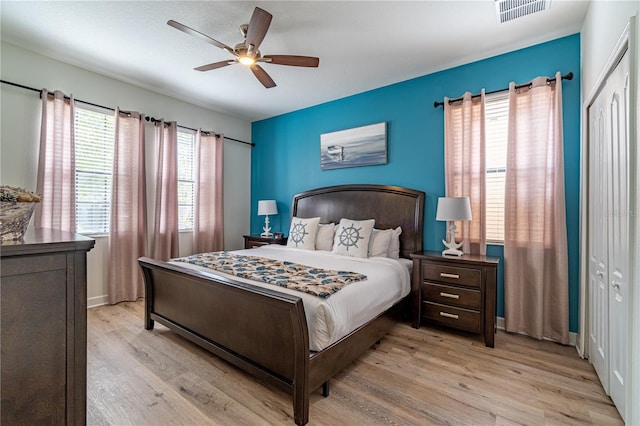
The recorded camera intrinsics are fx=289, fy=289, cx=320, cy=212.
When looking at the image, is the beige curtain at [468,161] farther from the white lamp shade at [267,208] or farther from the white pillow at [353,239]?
the white lamp shade at [267,208]

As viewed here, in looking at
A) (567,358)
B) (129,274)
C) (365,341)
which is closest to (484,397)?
(365,341)

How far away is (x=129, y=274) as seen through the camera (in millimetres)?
3713

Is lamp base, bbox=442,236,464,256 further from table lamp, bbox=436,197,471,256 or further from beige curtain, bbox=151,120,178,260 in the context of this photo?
beige curtain, bbox=151,120,178,260

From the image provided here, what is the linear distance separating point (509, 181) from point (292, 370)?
2.63 metres

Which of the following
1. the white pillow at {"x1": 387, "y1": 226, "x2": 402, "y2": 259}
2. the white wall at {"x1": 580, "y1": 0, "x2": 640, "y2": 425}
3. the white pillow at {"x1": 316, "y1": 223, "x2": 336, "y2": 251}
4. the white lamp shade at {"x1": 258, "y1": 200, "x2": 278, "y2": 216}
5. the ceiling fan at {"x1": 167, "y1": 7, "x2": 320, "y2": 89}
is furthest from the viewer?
the white lamp shade at {"x1": 258, "y1": 200, "x2": 278, "y2": 216}

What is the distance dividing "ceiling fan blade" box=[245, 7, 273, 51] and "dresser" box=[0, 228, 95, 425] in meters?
1.80

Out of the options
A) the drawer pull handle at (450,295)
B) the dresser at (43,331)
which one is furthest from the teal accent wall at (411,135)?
the dresser at (43,331)

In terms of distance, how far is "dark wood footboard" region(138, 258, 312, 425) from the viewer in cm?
165

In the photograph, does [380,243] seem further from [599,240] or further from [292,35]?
[292,35]

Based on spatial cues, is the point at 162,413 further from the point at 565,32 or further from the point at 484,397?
the point at 565,32

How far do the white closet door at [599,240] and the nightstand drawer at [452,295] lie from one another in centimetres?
79

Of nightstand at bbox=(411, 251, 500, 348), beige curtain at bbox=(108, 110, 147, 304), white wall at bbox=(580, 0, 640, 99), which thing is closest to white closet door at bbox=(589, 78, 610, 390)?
white wall at bbox=(580, 0, 640, 99)

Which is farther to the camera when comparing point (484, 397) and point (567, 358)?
point (567, 358)

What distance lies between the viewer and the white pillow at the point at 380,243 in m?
3.35
